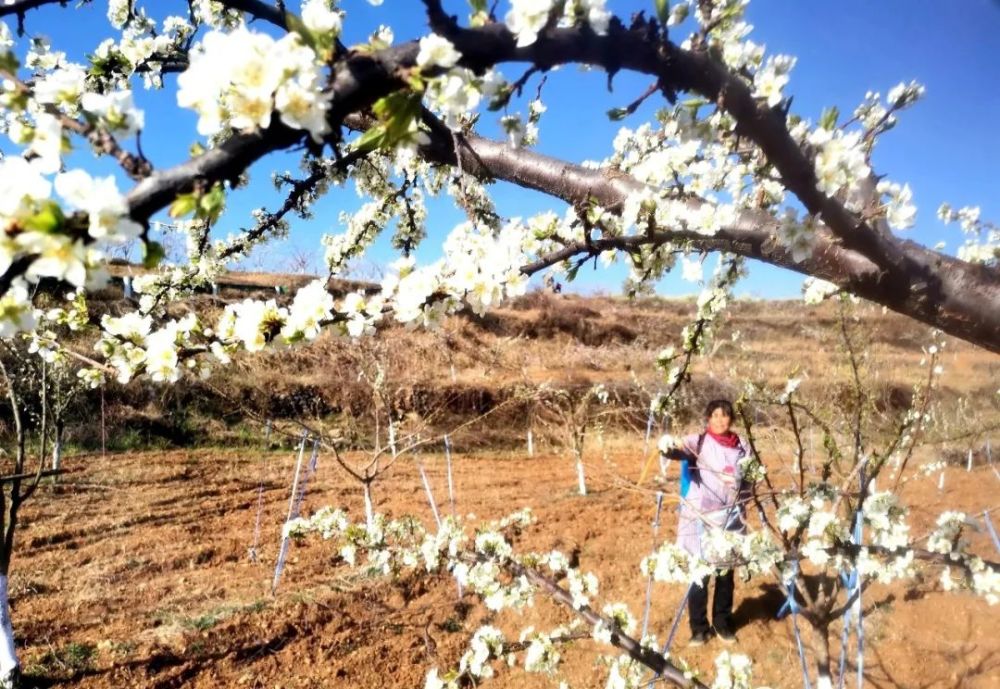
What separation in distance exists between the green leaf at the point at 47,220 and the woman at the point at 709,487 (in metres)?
3.46

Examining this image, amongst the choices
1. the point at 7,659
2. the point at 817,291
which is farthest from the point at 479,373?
the point at 817,291

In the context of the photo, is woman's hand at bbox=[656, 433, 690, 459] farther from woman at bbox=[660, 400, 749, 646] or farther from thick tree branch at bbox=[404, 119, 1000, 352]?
thick tree branch at bbox=[404, 119, 1000, 352]

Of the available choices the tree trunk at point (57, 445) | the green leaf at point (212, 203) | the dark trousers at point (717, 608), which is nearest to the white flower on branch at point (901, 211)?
the green leaf at point (212, 203)

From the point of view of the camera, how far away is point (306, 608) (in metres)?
4.62

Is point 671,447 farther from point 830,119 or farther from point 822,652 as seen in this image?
point 830,119

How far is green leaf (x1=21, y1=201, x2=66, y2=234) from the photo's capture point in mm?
586

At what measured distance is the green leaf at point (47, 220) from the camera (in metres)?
0.59

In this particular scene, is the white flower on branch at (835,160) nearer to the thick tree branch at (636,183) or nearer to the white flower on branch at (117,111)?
the thick tree branch at (636,183)

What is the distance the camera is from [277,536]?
6535 millimetres

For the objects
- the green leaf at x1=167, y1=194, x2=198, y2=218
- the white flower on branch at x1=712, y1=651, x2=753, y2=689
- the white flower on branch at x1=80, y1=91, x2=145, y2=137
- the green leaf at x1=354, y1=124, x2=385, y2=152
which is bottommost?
the white flower on branch at x1=712, y1=651, x2=753, y2=689

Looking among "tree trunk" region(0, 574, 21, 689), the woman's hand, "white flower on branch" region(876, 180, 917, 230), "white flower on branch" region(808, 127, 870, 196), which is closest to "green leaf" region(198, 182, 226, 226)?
"white flower on branch" region(808, 127, 870, 196)

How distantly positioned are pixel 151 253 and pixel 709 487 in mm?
3979

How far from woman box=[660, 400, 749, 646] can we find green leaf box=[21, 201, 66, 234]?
3457 millimetres

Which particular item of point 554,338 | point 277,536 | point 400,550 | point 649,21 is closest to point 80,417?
point 277,536
